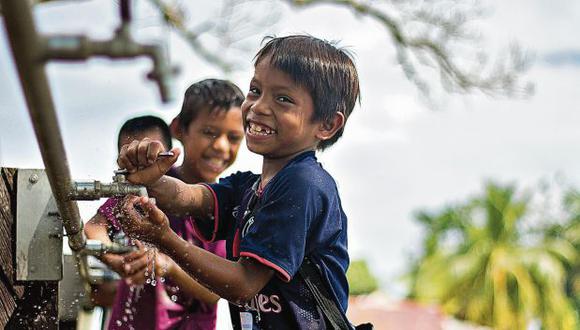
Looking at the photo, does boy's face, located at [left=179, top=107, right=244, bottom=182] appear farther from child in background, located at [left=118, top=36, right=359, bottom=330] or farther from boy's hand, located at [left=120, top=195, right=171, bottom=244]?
boy's hand, located at [left=120, top=195, right=171, bottom=244]

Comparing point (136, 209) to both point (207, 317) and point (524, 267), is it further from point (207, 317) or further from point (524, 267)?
point (524, 267)

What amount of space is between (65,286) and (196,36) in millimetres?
4435

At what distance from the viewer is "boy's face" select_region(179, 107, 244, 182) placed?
13.9ft

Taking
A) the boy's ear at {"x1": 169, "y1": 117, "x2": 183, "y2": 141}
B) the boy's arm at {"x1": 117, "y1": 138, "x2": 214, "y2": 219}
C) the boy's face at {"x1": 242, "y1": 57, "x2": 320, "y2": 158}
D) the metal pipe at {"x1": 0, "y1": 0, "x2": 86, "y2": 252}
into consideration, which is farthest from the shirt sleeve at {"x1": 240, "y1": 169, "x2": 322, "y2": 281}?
the boy's ear at {"x1": 169, "y1": 117, "x2": 183, "y2": 141}

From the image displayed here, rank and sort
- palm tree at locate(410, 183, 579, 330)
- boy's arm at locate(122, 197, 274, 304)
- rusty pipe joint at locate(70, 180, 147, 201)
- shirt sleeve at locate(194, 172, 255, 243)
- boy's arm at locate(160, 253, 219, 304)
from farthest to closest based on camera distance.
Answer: palm tree at locate(410, 183, 579, 330) → boy's arm at locate(160, 253, 219, 304) → shirt sleeve at locate(194, 172, 255, 243) → boy's arm at locate(122, 197, 274, 304) → rusty pipe joint at locate(70, 180, 147, 201)

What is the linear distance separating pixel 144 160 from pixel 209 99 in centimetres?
161

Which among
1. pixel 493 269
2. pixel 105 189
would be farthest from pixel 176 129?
pixel 493 269

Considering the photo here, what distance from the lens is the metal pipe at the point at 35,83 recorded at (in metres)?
1.34

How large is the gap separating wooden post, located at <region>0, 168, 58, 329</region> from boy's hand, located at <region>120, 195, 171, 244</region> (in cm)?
37

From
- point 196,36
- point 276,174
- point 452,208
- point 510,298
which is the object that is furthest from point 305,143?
point 452,208

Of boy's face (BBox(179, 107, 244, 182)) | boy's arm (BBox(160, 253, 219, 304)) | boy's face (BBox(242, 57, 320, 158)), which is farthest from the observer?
boy's face (BBox(179, 107, 244, 182))

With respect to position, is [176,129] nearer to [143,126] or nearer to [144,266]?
[143,126]

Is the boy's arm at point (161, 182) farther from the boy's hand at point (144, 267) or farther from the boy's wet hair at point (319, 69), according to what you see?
the boy's wet hair at point (319, 69)

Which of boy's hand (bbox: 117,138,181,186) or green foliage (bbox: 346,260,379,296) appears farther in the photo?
green foliage (bbox: 346,260,379,296)
